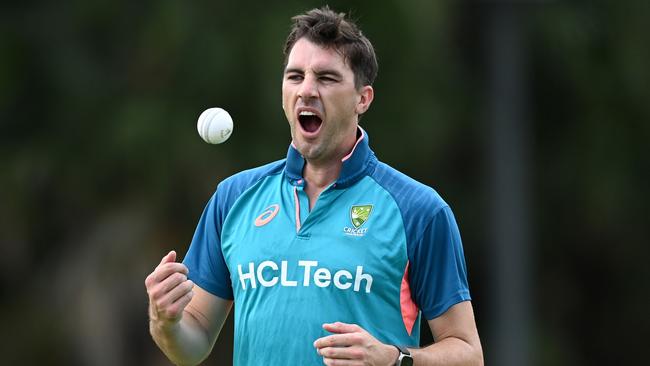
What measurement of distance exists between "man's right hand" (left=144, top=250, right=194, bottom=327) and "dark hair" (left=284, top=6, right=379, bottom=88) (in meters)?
1.11

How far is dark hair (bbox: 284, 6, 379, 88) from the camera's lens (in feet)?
21.5

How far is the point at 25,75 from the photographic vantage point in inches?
830

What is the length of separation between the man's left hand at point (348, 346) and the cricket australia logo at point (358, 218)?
0.55 metres

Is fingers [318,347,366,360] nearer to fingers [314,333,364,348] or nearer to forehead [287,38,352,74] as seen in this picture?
fingers [314,333,364,348]

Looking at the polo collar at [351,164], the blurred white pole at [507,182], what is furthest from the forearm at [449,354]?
the blurred white pole at [507,182]

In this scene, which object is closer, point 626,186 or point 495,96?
point 495,96

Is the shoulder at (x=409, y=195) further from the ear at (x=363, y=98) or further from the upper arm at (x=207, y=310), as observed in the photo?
the upper arm at (x=207, y=310)

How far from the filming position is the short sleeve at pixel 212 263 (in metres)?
6.74

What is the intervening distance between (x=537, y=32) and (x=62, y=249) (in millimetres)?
7205

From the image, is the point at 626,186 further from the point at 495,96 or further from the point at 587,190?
the point at 495,96

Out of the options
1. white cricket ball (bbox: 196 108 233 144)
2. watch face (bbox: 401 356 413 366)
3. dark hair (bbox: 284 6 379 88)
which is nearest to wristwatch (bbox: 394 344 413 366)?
watch face (bbox: 401 356 413 366)

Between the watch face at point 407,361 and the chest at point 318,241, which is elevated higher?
the chest at point 318,241

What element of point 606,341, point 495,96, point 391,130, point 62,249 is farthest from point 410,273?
point 606,341

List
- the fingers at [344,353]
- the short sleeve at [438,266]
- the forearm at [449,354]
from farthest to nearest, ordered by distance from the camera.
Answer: the short sleeve at [438,266], the forearm at [449,354], the fingers at [344,353]
